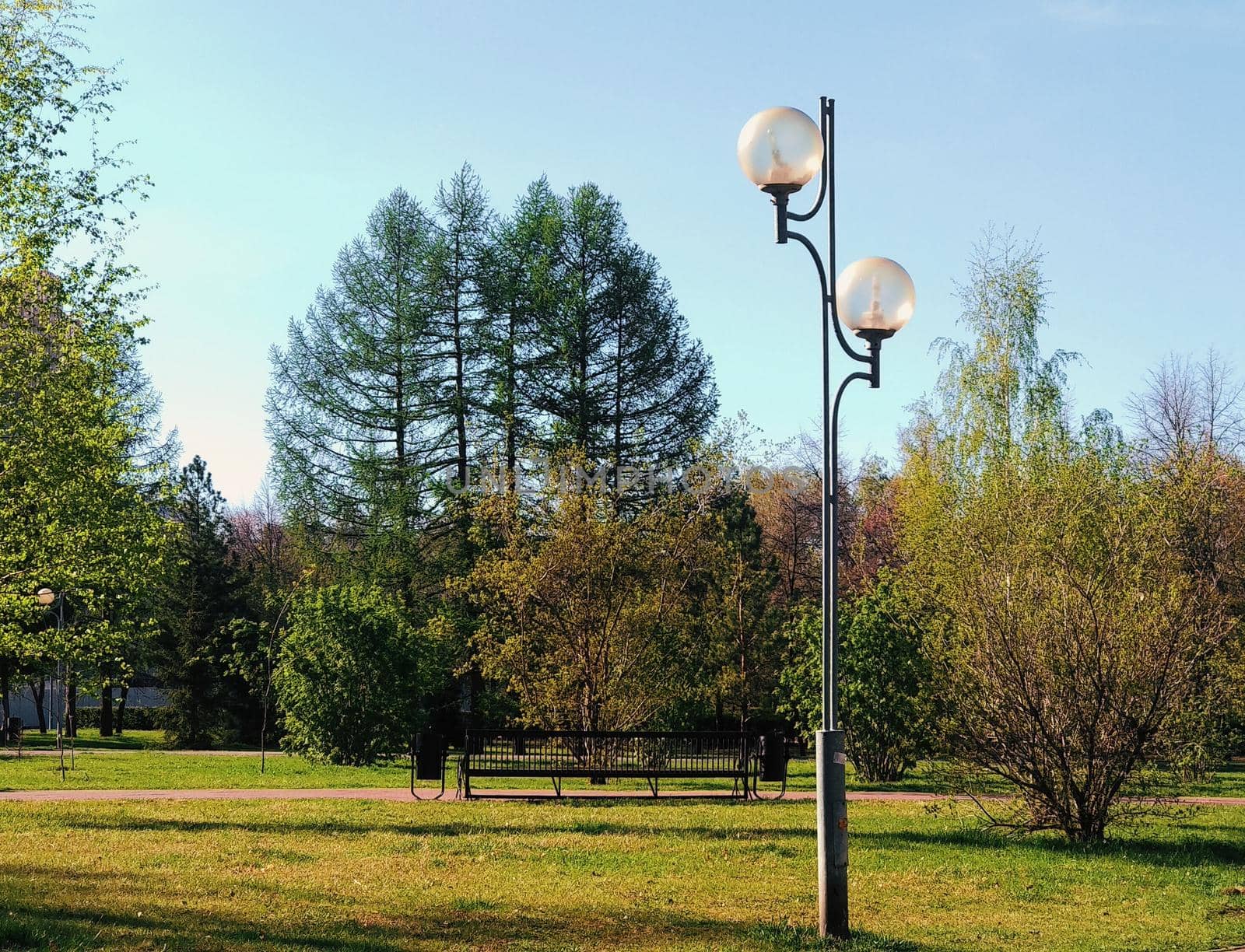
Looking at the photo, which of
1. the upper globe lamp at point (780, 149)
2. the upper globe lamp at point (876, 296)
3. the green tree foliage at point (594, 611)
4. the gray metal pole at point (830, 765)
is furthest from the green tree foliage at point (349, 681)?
the upper globe lamp at point (780, 149)

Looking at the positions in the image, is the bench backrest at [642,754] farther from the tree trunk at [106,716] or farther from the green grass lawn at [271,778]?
the tree trunk at [106,716]

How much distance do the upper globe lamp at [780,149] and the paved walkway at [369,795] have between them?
32.8 ft

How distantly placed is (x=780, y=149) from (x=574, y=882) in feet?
18.9

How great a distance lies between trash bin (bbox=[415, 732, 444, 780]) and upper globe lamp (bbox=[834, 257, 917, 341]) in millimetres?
10711

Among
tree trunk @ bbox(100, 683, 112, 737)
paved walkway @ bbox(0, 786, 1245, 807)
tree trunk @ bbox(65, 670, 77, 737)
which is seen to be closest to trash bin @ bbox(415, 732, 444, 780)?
paved walkway @ bbox(0, 786, 1245, 807)

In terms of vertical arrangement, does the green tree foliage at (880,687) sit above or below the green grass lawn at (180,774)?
above

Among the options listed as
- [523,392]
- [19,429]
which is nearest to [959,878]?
[19,429]

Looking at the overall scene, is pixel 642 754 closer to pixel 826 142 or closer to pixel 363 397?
pixel 826 142

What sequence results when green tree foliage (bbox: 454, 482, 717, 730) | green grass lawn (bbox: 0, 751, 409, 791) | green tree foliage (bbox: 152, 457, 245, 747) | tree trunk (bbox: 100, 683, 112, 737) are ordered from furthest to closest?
tree trunk (bbox: 100, 683, 112, 737) < green tree foliage (bbox: 152, 457, 245, 747) < green tree foliage (bbox: 454, 482, 717, 730) < green grass lawn (bbox: 0, 751, 409, 791)

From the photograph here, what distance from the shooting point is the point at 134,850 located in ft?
35.5

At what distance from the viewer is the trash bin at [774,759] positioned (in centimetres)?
1738

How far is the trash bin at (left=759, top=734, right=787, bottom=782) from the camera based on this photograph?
1738cm

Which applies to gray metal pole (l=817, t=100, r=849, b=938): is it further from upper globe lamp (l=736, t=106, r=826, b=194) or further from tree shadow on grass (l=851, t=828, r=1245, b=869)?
tree shadow on grass (l=851, t=828, r=1245, b=869)

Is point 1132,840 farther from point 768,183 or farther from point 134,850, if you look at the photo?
point 134,850
